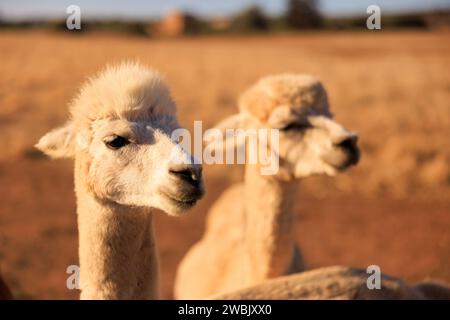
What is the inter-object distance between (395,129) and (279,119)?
9740 mm

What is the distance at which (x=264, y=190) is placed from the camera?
4586 millimetres

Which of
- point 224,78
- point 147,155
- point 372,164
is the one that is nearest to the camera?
point 147,155

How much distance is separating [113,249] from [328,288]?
1.19 meters

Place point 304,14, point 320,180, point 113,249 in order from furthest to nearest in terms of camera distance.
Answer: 1. point 304,14
2. point 320,180
3. point 113,249

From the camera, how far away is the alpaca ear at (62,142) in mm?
3342

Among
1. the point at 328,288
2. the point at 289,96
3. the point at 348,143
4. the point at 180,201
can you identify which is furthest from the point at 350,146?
the point at 180,201

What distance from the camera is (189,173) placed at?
9.55ft

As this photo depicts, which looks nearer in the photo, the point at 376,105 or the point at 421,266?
the point at 421,266

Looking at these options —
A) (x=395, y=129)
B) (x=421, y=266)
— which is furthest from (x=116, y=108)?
(x=395, y=129)

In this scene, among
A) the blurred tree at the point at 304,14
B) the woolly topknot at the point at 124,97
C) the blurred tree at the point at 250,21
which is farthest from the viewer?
the blurred tree at the point at 250,21

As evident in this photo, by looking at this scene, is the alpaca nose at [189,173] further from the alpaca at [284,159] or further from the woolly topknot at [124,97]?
the alpaca at [284,159]

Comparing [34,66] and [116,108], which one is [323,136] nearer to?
[116,108]

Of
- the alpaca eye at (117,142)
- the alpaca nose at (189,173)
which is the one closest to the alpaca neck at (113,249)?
the alpaca eye at (117,142)

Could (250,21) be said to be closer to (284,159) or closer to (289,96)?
(289,96)
